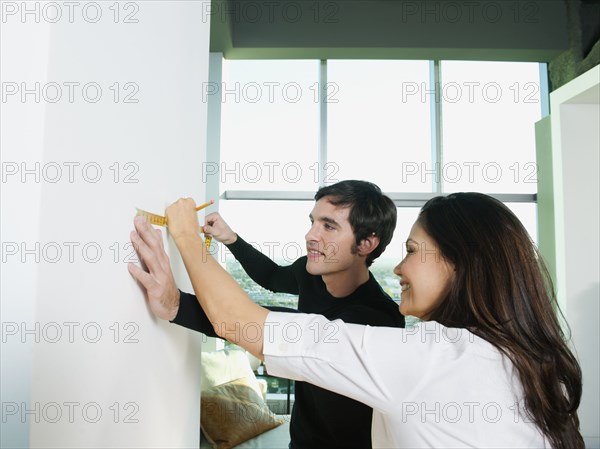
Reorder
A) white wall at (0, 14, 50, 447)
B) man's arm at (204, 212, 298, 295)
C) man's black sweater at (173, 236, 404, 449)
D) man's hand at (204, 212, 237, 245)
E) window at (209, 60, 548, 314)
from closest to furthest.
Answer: white wall at (0, 14, 50, 447) → man's black sweater at (173, 236, 404, 449) → man's hand at (204, 212, 237, 245) → man's arm at (204, 212, 298, 295) → window at (209, 60, 548, 314)

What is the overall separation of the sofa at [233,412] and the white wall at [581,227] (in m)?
1.86

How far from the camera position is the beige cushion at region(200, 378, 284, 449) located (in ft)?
9.42

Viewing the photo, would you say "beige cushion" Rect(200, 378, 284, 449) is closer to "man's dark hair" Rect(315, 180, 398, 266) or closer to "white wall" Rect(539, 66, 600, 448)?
"man's dark hair" Rect(315, 180, 398, 266)

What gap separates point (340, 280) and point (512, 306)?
75cm

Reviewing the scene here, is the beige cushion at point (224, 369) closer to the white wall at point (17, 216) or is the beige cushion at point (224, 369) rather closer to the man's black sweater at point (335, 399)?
the man's black sweater at point (335, 399)

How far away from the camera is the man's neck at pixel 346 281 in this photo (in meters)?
1.63

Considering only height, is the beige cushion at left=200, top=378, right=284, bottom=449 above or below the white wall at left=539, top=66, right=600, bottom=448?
below

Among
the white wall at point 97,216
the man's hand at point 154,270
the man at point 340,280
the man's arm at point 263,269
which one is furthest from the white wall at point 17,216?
the man's arm at point 263,269

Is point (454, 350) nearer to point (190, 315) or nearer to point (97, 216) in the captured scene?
point (190, 315)

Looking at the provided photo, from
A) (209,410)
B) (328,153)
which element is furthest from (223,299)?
(328,153)

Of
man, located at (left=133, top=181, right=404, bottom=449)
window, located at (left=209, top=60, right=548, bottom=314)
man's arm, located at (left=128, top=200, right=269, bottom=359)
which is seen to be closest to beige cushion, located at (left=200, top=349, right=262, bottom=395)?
window, located at (left=209, top=60, right=548, bottom=314)

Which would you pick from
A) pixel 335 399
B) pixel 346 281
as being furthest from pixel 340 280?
pixel 335 399

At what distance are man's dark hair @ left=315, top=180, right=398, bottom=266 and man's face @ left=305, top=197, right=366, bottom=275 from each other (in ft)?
0.07

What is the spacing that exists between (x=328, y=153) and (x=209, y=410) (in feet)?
8.07
